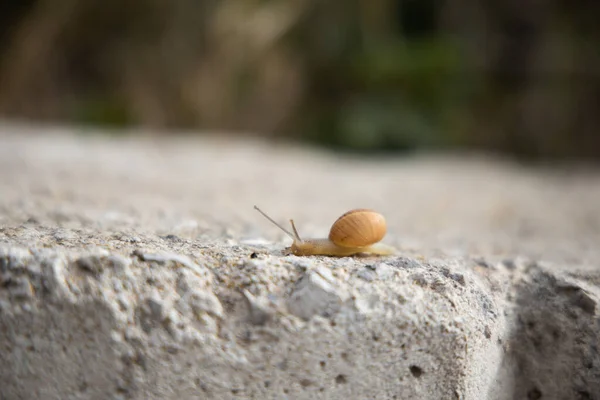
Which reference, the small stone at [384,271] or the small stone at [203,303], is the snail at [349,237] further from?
the small stone at [203,303]

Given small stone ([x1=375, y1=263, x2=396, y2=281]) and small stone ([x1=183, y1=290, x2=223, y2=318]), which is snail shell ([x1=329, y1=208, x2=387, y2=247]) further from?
small stone ([x1=183, y1=290, x2=223, y2=318])

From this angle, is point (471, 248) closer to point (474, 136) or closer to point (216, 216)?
point (216, 216)

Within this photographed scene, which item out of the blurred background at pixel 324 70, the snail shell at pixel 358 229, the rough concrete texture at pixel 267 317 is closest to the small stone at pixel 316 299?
the rough concrete texture at pixel 267 317

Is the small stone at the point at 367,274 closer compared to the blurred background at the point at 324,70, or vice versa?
the small stone at the point at 367,274

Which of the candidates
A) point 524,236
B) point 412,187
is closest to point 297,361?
point 524,236

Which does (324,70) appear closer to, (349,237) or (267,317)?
(349,237)

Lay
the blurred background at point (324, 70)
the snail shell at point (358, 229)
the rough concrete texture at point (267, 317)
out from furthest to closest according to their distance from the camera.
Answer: the blurred background at point (324, 70), the snail shell at point (358, 229), the rough concrete texture at point (267, 317)
